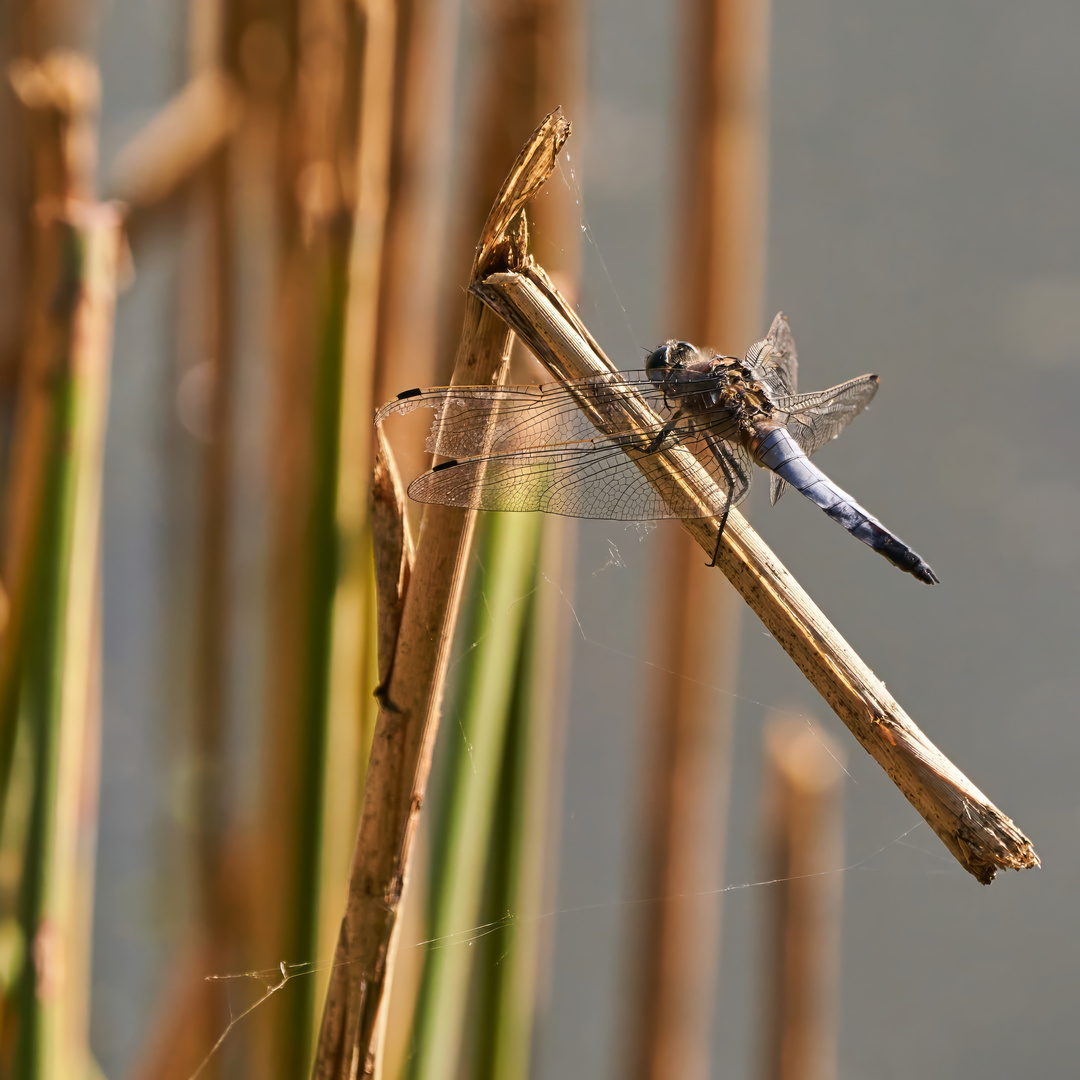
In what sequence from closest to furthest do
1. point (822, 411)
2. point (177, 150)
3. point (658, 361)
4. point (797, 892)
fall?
point (658, 361)
point (822, 411)
point (797, 892)
point (177, 150)

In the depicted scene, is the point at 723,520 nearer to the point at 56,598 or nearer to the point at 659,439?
the point at 659,439

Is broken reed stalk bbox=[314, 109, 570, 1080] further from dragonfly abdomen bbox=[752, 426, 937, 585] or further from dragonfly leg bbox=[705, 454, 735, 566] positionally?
dragonfly abdomen bbox=[752, 426, 937, 585]

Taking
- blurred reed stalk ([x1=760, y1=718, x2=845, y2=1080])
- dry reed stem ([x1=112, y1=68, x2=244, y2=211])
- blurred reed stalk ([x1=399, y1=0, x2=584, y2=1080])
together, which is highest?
dry reed stem ([x1=112, y1=68, x2=244, y2=211])

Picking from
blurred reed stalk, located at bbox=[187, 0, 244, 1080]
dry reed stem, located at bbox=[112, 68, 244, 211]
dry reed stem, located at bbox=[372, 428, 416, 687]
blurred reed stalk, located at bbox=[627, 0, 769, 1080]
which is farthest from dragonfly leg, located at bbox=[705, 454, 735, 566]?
dry reed stem, located at bbox=[112, 68, 244, 211]

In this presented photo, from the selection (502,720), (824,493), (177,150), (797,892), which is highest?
(177,150)

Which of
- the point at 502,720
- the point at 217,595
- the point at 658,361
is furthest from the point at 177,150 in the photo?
the point at 502,720

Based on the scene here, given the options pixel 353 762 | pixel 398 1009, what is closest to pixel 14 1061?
pixel 353 762
